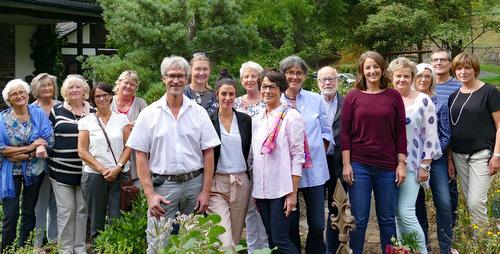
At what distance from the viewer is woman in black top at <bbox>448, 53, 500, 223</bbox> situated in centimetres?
434

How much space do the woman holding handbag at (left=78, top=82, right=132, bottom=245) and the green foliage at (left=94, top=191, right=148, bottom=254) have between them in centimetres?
20

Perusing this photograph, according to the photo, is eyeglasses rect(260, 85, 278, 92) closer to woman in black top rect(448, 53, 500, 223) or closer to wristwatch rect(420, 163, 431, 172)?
wristwatch rect(420, 163, 431, 172)

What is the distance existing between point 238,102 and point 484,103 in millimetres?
2250

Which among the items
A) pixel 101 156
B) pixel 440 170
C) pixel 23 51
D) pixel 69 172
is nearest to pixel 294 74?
pixel 440 170

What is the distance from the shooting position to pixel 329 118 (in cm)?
457

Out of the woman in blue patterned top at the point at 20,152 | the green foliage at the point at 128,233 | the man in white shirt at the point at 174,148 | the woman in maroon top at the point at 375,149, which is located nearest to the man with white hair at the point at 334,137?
the woman in maroon top at the point at 375,149

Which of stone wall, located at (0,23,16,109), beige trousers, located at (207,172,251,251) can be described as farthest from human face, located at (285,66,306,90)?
stone wall, located at (0,23,16,109)

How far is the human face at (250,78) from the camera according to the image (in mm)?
4500

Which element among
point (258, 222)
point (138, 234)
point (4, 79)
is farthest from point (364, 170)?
point (4, 79)

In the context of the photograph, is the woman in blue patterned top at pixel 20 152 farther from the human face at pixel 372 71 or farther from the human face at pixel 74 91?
the human face at pixel 372 71

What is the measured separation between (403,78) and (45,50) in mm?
10008

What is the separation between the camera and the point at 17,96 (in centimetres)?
443

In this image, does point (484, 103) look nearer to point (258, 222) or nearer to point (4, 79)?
point (258, 222)

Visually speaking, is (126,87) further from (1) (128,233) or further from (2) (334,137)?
(2) (334,137)
